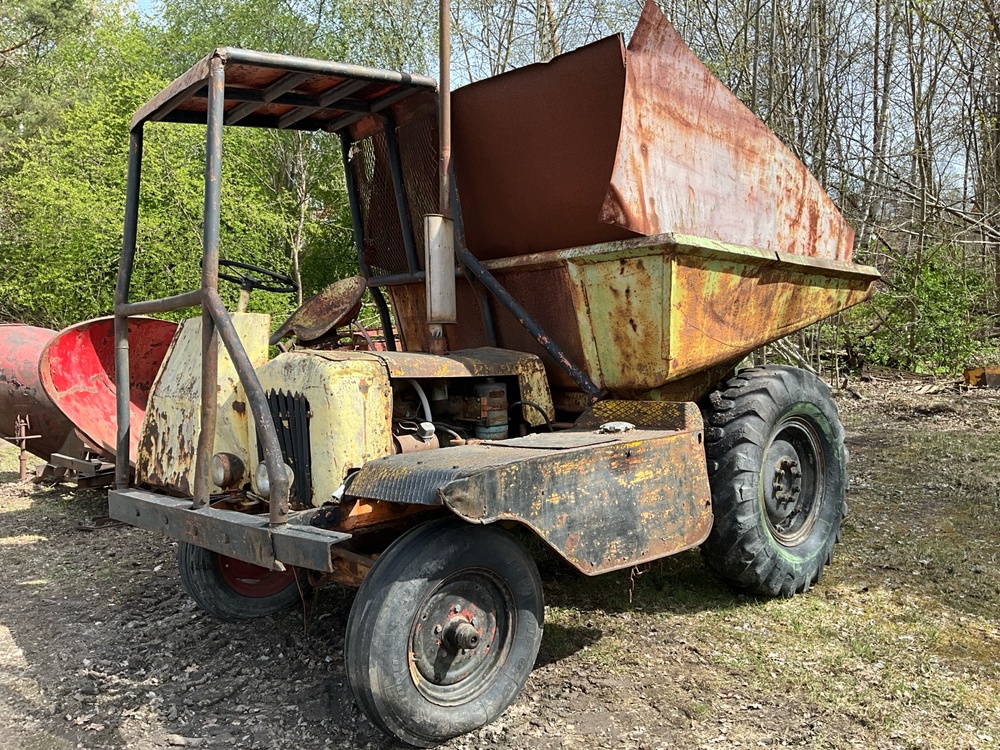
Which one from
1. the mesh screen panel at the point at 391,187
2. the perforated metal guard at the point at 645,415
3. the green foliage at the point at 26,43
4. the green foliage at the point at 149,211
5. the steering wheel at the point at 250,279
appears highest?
the green foliage at the point at 26,43

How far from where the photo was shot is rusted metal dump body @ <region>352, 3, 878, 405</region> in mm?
3562

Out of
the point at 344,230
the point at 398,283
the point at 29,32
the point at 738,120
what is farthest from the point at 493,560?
the point at 29,32

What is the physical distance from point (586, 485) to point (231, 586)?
1983 millimetres

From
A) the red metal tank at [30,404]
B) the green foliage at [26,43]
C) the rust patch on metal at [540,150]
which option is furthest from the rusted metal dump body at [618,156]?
the green foliage at [26,43]

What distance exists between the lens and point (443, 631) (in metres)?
2.80

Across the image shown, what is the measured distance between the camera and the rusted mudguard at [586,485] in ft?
8.78

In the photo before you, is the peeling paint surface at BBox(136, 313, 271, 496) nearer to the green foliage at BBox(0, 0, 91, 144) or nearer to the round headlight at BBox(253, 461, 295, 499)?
the round headlight at BBox(253, 461, 295, 499)

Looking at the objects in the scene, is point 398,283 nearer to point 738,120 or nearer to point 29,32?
point 738,120

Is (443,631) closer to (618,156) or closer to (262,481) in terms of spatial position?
(262,481)

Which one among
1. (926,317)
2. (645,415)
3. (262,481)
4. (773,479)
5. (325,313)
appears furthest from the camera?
(926,317)

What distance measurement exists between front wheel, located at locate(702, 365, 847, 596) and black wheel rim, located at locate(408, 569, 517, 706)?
4.36 ft

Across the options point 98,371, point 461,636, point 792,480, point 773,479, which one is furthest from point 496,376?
point 98,371

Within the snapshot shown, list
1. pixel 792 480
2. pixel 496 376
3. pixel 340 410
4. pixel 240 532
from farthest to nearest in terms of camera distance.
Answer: pixel 792 480, pixel 496 376, pixel 340 410, pixel 240 532

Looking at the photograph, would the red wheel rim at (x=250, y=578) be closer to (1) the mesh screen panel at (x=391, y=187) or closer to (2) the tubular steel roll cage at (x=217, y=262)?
(2) the tubular steel roll cage at (x=217, y=262)
